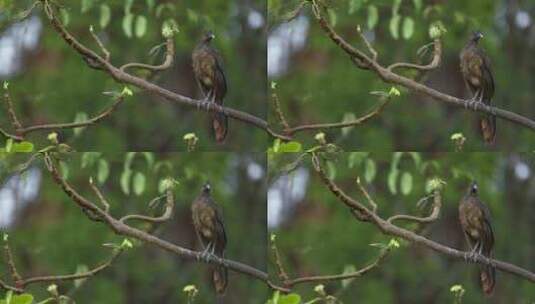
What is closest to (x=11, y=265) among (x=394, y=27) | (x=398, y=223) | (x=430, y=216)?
(x=398, y=223)

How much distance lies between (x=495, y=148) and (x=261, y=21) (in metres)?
1.22

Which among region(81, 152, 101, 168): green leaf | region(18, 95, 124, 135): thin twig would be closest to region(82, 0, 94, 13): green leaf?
region(18, 95, 124, 135): thin twig

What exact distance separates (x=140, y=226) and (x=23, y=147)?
630 mm

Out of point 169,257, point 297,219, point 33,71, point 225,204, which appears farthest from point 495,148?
point 33,71

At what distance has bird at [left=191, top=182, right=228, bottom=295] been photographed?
4715 mm

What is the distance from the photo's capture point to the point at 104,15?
4750 mm

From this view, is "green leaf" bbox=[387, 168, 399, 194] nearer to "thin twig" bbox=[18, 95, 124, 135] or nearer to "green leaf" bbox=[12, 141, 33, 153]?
"thin twig" bbox=[18, 95, 124, 135]

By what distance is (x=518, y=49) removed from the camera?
483cm

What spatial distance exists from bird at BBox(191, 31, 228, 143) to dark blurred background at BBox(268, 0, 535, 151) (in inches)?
9.1

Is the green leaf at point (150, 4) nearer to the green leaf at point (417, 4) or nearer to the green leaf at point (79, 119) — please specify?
the green leaf at point (79, 119)

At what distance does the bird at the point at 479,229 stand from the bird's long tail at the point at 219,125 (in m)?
1.13

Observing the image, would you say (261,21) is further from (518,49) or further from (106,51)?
(518,49)

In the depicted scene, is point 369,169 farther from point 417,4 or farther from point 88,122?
point 88,122

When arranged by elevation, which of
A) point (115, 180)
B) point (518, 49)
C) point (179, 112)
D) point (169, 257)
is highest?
point (518, 49)
